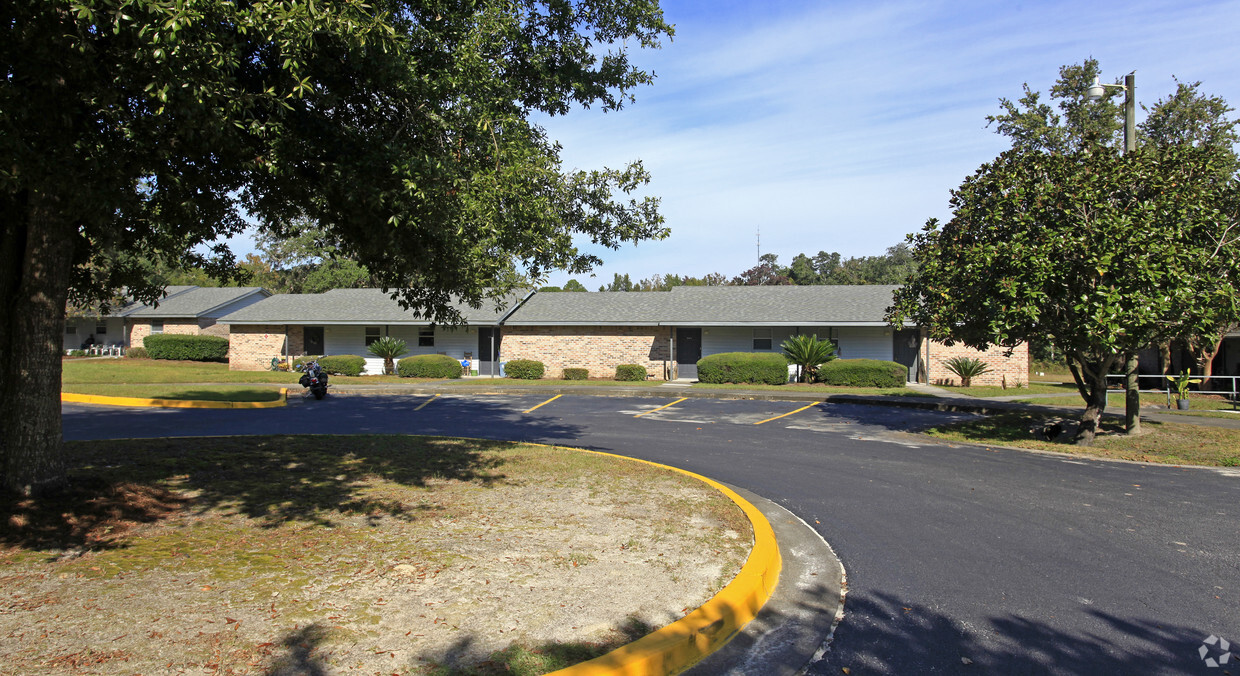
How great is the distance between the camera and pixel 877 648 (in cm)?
432

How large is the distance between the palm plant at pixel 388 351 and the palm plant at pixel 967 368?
72.5ft

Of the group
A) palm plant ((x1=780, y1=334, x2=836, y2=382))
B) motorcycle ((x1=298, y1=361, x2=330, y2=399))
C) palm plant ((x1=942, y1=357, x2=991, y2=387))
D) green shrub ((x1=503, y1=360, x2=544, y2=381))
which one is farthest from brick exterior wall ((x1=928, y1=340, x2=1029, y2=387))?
motorcycle ((x1=298, y1=361, x2=330, y2=399))

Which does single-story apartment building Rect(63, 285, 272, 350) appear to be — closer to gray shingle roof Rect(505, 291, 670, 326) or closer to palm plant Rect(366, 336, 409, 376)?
palm plant Rect(366, 336, 409, 376)

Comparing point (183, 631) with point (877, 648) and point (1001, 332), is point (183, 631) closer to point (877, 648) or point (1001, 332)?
point (877, 648)

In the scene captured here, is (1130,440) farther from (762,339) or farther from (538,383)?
(538,383)

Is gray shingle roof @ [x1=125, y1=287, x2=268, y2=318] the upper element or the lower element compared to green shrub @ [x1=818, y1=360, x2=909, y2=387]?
upper

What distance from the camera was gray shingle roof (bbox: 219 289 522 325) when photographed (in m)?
30.8

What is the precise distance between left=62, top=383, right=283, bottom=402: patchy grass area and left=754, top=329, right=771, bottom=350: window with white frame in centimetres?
1714

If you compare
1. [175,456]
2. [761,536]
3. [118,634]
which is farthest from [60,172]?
[761,536]

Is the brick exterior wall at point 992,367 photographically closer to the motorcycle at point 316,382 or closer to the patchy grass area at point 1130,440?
the patchy grass area at point 1130,440

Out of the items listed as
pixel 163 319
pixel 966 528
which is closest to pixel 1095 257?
pixel 966 528

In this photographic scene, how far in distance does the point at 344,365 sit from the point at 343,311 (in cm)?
343

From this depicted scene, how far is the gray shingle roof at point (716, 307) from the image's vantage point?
2788cm

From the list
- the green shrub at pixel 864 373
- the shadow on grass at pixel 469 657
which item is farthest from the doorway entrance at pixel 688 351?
the shadow on grass at pixel 469 657
